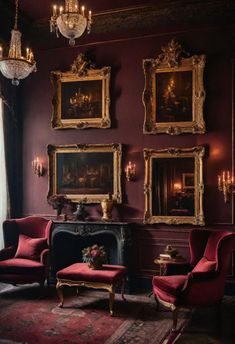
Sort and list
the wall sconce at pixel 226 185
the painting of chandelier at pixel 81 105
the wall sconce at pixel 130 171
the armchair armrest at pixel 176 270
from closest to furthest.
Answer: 1. the armchair armrest at pixel 176 270
2. the wall sconce at pixel 226 185
3. the wall sconce at pixel 130 171
4. the painting of chandelier at pixel 81 105

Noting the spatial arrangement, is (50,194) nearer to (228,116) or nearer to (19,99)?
(19,99)

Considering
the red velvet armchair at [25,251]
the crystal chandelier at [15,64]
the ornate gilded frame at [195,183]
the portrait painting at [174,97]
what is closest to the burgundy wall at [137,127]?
the ornate gilded frame at [195,183]

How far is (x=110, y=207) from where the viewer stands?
675 cm

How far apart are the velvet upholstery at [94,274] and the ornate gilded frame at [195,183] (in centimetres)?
131

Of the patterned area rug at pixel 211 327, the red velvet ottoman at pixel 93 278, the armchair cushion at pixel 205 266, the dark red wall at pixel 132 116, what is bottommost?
the patterned area rug at pixel 211 327

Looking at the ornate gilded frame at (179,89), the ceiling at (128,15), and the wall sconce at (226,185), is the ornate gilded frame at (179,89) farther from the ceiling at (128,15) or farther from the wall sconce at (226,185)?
the wall sconce at (226,185)

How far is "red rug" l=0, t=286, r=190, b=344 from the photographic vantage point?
14.3ft

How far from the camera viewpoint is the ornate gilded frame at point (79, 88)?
698 cm

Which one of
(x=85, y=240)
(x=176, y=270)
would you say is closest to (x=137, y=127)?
(x=85, y=240)

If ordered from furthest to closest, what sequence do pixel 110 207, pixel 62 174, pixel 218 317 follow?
pixel 62 174, pixel 110 207, pixel 218 317

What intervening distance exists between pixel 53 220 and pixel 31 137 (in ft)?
5.30

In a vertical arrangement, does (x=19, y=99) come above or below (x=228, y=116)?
above

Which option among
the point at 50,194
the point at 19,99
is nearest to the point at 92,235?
the point at 50,194

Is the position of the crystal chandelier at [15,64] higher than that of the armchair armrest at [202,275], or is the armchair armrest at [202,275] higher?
the crystal chandelier at [15,64]
